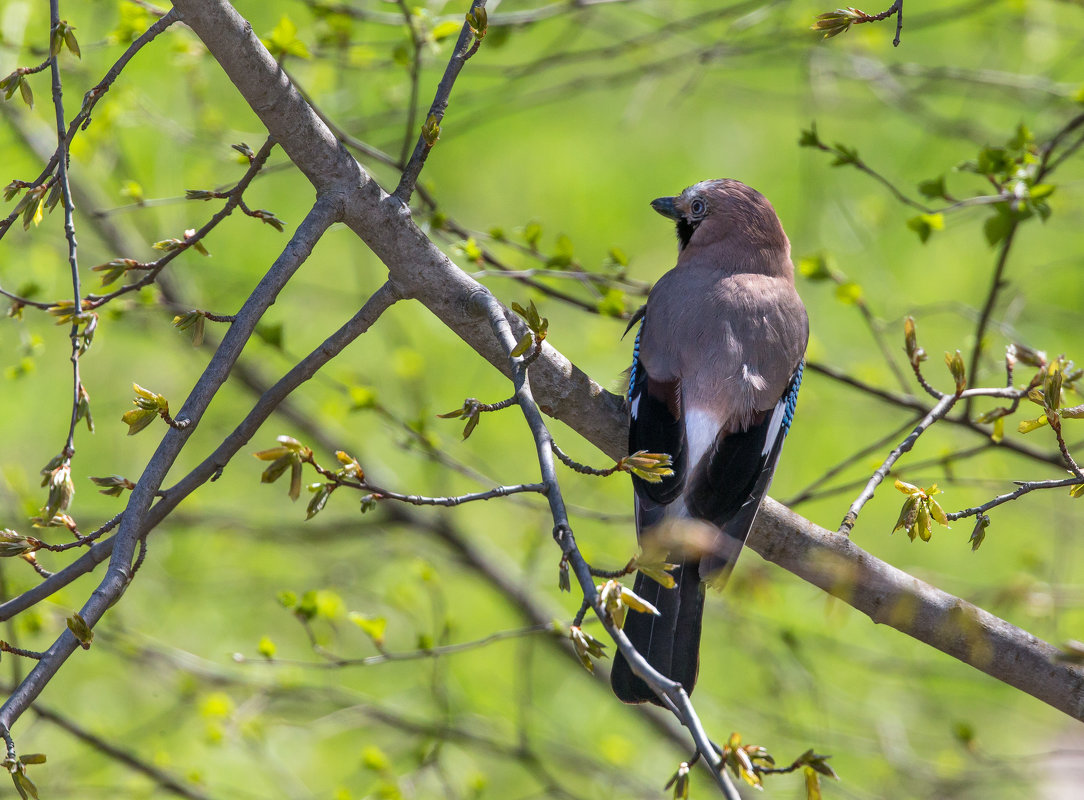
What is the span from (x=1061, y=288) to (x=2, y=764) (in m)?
7.86

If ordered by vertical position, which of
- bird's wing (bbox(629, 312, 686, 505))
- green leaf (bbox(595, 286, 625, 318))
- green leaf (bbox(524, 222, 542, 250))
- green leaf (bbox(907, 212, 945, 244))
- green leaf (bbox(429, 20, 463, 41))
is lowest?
bird's wing (bbox(629, 312, 686, 505))

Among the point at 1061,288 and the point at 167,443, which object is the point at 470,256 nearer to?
the point at 167,443

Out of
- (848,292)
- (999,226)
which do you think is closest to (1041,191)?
(999,226)

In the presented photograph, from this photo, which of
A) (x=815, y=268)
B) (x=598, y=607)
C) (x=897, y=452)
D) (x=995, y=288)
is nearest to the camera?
(x=598, y=607)

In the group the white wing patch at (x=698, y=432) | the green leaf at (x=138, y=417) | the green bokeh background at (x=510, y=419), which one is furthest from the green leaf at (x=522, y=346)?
the white wing patch at (x=698, y=432)

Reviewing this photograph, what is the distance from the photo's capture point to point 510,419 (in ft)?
24.8

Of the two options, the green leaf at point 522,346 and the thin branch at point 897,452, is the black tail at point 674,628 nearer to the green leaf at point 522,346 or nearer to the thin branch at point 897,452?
the thin branch at point 897,452

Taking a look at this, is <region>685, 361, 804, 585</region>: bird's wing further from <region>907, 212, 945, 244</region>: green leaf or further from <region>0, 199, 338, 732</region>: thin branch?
<region>0, 199, 338, 732</region>: thin branch

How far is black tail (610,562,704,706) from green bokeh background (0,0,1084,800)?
0.56ft

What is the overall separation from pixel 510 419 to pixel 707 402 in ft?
14.0

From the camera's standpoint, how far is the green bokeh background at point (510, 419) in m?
4.31

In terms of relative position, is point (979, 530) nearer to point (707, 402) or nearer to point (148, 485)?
point (707, 402)

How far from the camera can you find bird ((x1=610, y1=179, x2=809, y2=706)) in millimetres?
3012

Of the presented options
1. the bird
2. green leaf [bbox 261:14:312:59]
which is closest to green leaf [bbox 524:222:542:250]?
the bird
